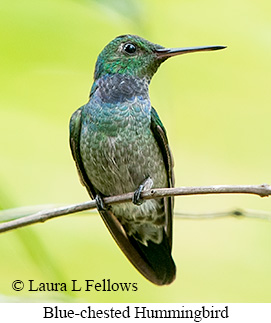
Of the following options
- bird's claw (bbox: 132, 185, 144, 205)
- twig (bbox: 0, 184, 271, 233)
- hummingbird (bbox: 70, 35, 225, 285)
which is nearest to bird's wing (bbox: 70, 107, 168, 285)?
hummingbird (bbox: 70, 35, 225, 285)

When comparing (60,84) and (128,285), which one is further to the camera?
(128,285)

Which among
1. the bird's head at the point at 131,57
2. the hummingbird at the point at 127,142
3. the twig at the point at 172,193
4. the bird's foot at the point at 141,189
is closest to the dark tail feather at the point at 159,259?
the hummingbird at the point at 127,142

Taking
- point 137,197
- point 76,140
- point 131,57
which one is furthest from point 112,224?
point 131,57

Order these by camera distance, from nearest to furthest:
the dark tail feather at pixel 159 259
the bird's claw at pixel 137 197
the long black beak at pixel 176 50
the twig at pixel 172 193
Answer: the twig at pixel 172 193, the long black beak at pixel 176 50, the bird's claw at pixel 137 197, the dark tail feather at pixel 159 259

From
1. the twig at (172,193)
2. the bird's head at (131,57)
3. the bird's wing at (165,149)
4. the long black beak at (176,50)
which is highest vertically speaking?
the bird's head at (131,57)

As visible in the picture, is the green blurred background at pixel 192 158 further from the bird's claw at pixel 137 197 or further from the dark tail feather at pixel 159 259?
the bird's claw at pixel 137 197

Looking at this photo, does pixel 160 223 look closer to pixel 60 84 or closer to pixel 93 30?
pixel 60 84
